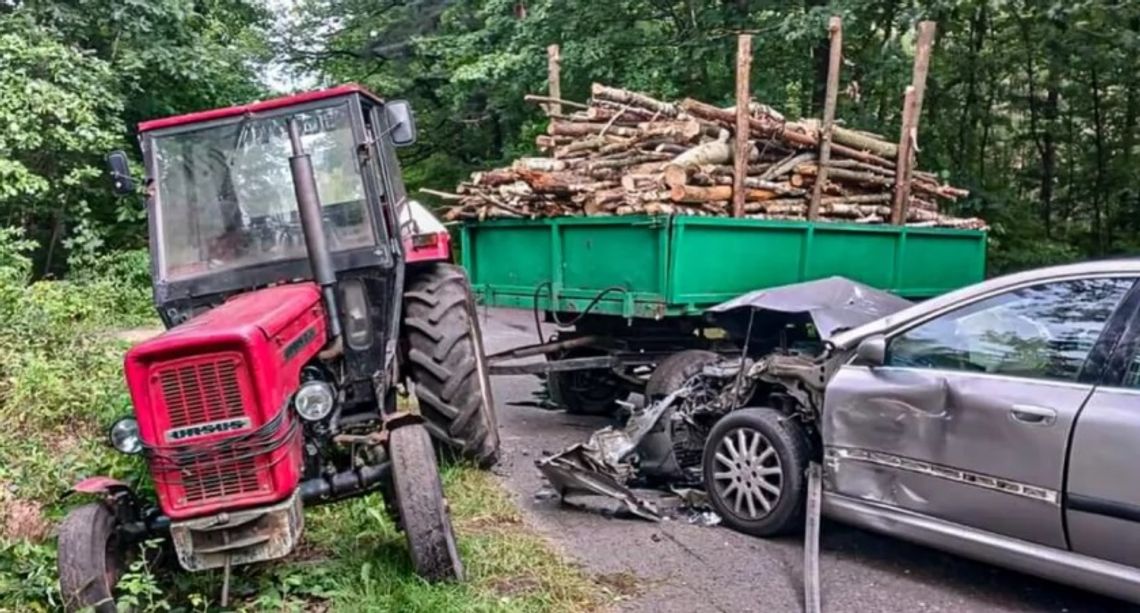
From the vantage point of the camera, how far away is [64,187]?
48.6 ft

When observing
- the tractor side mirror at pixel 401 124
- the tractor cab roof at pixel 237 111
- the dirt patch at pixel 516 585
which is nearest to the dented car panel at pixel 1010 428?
the dirt patch at pixel 516 585

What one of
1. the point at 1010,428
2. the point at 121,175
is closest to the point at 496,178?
the point at 121,175

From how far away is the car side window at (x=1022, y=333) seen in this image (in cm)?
396

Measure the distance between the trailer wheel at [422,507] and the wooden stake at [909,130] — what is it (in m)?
6.10

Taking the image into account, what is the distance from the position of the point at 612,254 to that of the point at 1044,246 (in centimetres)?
1025

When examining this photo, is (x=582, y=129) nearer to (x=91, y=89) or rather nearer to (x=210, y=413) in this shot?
(x=210, y=413)

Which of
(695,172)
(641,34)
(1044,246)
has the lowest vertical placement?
→ (1044,246)

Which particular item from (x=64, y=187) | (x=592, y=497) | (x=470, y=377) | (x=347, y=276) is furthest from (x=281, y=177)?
(x=64, y=187)

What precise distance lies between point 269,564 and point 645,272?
11.5ft

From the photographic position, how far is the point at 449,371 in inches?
232

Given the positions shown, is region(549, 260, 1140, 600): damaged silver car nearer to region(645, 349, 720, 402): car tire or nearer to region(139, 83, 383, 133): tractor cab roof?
region(645, 349, 720, 402): car tire

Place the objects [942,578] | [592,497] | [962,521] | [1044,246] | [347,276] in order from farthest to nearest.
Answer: [1044,246] < [592,497] < [347,276] < [942,578] < [962,521]

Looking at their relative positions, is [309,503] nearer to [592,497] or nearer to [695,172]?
[592,497]

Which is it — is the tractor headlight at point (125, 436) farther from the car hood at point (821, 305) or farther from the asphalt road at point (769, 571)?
the car hood at point (821, 305)
